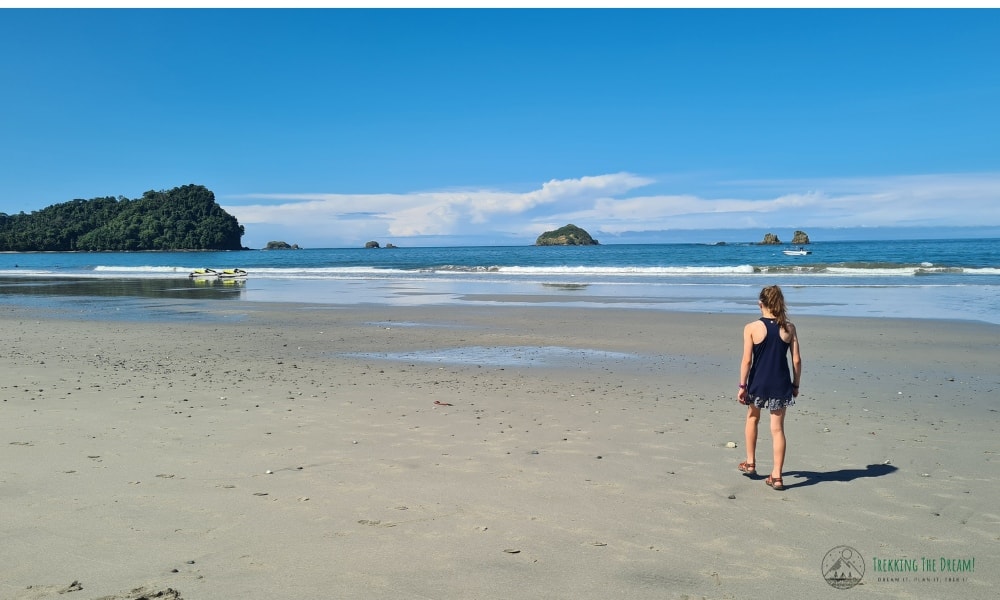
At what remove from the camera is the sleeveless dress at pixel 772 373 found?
5914 millimetres

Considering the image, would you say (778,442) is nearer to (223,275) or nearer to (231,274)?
(231,274)

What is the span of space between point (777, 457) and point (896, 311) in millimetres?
18622

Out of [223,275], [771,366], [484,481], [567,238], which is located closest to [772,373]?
[771,366]

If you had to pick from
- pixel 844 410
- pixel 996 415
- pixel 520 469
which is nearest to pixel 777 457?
pixel 520 469

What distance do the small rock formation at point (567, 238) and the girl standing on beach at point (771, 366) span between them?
548 ft

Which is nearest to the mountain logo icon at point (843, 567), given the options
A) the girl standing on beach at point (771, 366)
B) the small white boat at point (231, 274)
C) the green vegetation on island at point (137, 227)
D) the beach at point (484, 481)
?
the beach at point (484, 481)

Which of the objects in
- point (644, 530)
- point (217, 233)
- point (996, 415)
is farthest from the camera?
point (217, 233)

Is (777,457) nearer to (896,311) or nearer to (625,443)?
(625,443)

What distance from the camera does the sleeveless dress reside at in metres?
5.91

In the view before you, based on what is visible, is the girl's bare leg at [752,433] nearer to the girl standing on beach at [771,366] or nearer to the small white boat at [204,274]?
the girl standing on beach at [771,366]

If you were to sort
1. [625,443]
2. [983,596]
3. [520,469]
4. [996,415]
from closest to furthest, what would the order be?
[983,596]
[520,469]
[625,443]
[996,415]

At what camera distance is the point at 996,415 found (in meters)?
8.38

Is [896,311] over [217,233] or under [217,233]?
under

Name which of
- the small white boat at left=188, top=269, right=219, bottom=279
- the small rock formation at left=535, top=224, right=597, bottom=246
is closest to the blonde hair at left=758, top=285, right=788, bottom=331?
the small white boat at left=188, top=269, right=219, bottom=279
